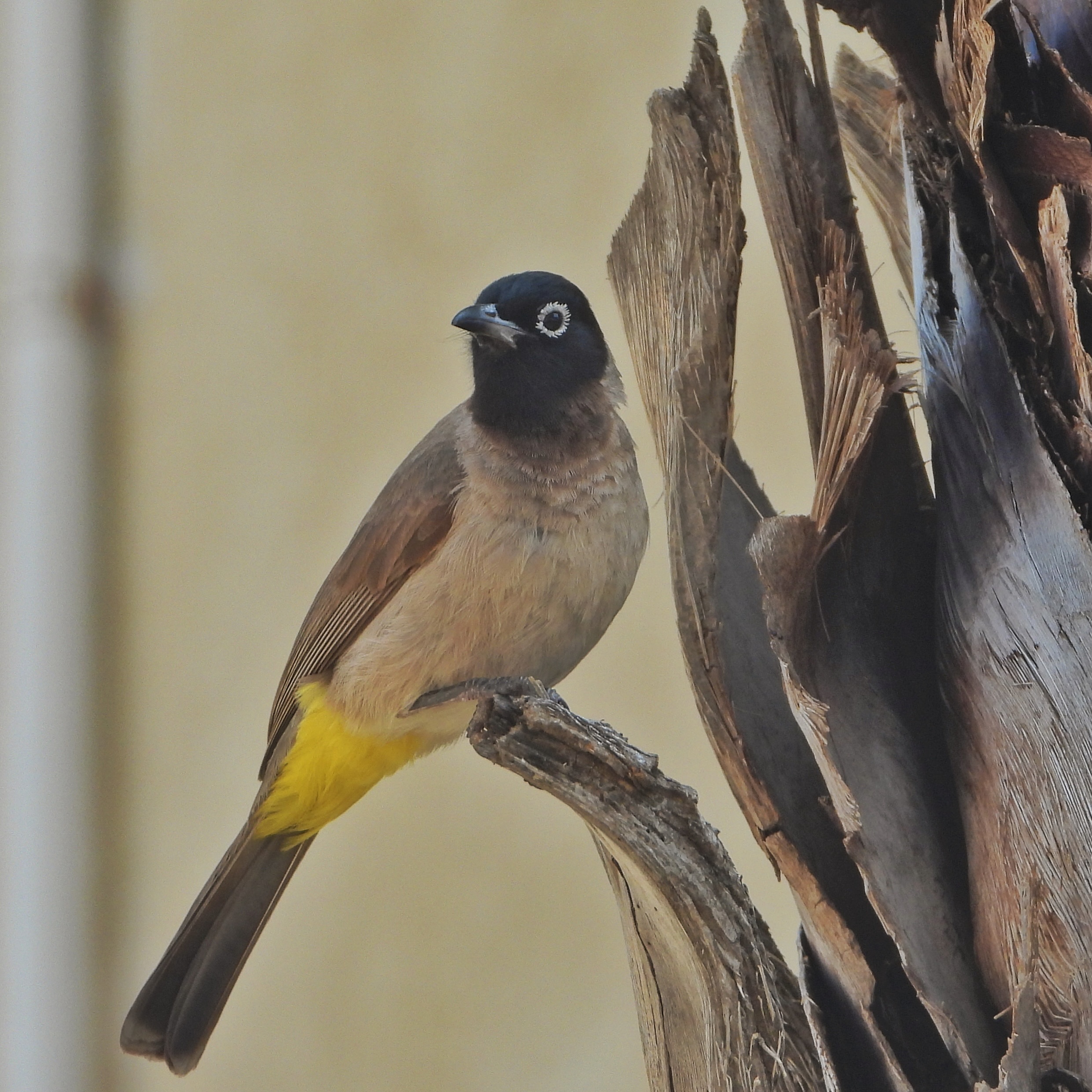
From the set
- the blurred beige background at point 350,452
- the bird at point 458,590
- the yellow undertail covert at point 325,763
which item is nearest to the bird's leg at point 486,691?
the bird at point 458,590

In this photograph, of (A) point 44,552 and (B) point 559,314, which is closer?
(B) point 559,314

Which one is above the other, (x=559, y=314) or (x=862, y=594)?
(x=559, y=314)

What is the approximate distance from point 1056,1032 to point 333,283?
8.86 feet

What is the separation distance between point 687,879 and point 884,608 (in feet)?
1.10

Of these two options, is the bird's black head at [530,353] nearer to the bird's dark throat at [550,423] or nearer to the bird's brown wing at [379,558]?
the bird's dark throat at [550,423]

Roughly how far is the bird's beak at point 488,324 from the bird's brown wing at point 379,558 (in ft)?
0.61

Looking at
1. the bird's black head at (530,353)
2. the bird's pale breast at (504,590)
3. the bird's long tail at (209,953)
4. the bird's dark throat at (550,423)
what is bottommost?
the bird's long tail at (209,953)

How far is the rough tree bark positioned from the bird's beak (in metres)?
0.44

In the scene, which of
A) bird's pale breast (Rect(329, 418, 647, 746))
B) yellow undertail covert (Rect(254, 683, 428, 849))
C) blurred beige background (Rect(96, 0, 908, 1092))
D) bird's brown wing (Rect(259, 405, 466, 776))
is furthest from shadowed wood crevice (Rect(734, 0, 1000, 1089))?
blurred beige background (Rect(96, 0, 908, 1092))

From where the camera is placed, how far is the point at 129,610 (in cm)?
356

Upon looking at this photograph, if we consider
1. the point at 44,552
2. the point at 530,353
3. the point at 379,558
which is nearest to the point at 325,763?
the point at 379,558

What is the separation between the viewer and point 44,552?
3.30m

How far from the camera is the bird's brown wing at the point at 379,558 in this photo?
1865 mm

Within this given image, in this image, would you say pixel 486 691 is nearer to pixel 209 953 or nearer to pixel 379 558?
pixel 379 558
